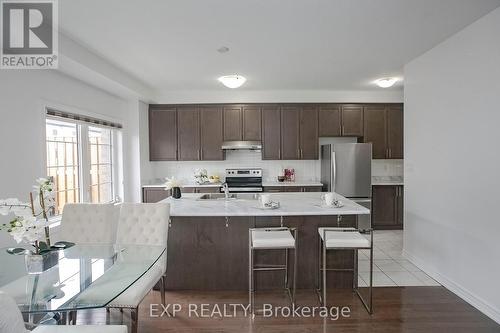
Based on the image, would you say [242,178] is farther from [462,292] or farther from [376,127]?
[462,292]

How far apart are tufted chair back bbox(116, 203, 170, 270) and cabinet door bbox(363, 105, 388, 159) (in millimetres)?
4286

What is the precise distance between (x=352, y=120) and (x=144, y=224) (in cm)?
433

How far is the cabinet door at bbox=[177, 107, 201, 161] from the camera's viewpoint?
18.0ft

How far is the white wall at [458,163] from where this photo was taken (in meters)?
2.50

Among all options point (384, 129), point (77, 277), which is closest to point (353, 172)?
point (384, 129)

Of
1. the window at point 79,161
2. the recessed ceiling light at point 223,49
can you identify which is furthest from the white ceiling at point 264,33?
the window at point 79,161

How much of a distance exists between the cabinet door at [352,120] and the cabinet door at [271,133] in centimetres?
125

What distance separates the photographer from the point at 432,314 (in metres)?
2.56

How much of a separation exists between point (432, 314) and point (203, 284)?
215cm

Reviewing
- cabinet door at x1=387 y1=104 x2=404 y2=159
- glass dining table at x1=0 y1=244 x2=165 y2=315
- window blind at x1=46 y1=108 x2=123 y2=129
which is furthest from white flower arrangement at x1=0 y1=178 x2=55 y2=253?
cabinet door at x1=387 y1=104 x2=404 y2=159

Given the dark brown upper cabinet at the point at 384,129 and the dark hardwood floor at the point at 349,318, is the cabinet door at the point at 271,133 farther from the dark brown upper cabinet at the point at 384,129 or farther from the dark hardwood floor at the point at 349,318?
the dark hardwood floor at the point at 349,318

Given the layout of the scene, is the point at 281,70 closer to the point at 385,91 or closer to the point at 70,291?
the point at 385,91

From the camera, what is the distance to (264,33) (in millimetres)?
2855

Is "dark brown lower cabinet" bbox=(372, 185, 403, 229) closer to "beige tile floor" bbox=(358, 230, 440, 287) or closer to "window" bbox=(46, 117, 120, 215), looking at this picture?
"beige tile floor" bbox=(358, 230, 440, 287)
